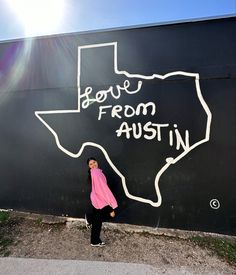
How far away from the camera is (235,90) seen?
4270 mm

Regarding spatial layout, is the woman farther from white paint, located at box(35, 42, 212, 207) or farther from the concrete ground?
white paint, located at box(35, 42, 212, 207)

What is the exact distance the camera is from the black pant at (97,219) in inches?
163

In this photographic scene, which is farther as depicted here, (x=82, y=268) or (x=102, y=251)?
(x=102, y=251)

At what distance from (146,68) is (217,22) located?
122cm

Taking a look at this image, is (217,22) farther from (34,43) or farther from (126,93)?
(34,43)

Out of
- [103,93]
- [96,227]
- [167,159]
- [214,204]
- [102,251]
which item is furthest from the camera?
[103,93]

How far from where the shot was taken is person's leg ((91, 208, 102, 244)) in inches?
163

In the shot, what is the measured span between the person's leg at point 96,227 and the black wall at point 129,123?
63 cm

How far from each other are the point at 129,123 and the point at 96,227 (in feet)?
5.45

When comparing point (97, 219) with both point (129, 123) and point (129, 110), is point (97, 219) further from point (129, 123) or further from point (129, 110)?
point (129, 110)

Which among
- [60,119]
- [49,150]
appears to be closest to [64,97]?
[60,119]

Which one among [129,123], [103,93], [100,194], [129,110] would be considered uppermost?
[103,93]

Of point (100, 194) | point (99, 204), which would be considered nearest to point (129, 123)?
point (100, 194)

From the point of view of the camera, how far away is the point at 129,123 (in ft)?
15.4
